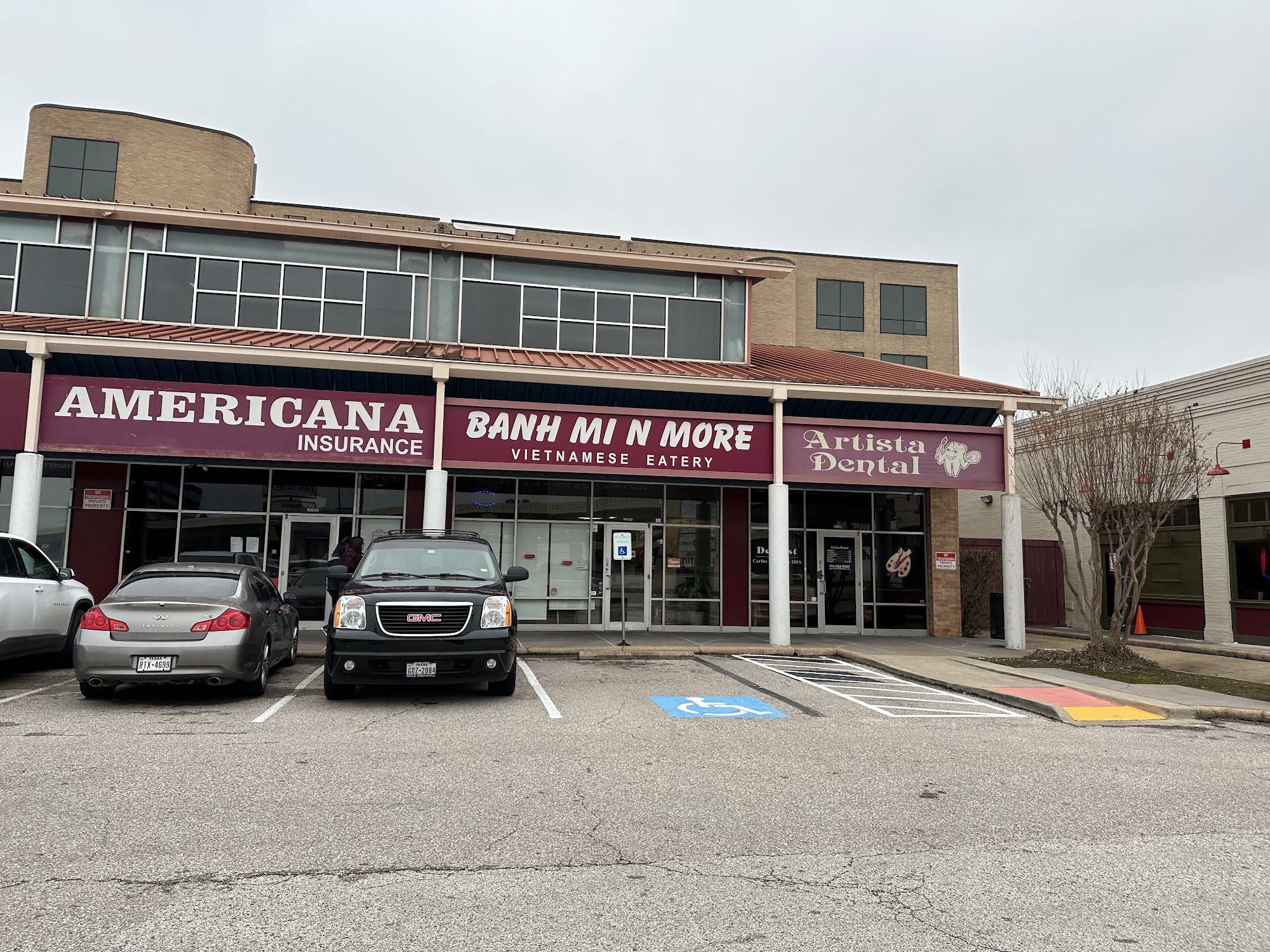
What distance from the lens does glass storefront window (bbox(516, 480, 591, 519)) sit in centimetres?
1859

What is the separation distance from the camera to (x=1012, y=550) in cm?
1711

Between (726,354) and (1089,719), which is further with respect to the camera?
(726,354)

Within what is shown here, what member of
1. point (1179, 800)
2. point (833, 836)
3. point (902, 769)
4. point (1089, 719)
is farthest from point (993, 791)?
Answer: point (1089, 719)

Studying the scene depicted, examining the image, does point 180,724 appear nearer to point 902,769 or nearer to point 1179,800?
point 902,769

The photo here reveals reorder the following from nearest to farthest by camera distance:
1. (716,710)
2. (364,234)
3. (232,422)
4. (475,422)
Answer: (716,710) < (232,422) < (475,422) < (364,234)

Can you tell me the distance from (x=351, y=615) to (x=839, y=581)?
1300 centimetres

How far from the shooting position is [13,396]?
14.0 m

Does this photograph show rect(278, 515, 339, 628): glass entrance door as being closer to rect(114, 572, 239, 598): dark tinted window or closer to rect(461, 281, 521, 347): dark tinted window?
rect(461, 281, 521, 347): dark tinted window

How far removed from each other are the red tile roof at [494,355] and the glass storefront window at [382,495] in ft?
8.92

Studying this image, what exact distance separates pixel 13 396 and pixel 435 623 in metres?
9.36

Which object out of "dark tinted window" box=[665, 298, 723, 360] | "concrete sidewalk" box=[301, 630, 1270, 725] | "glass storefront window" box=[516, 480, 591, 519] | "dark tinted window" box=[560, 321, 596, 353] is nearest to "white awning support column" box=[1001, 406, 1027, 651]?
"concrete sidewalk" box=[301, 630, 1270, 725]

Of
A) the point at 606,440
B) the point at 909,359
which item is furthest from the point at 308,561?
the point at 909,359

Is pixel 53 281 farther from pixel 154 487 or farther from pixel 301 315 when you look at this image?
pixel 301 315

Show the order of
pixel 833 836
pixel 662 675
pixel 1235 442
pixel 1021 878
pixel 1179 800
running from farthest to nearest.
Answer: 1. pixel 1235 442
2. pixel 662 675
3. pixel 1179 800
4. pixel 833 836
5. pixel 1021 878
